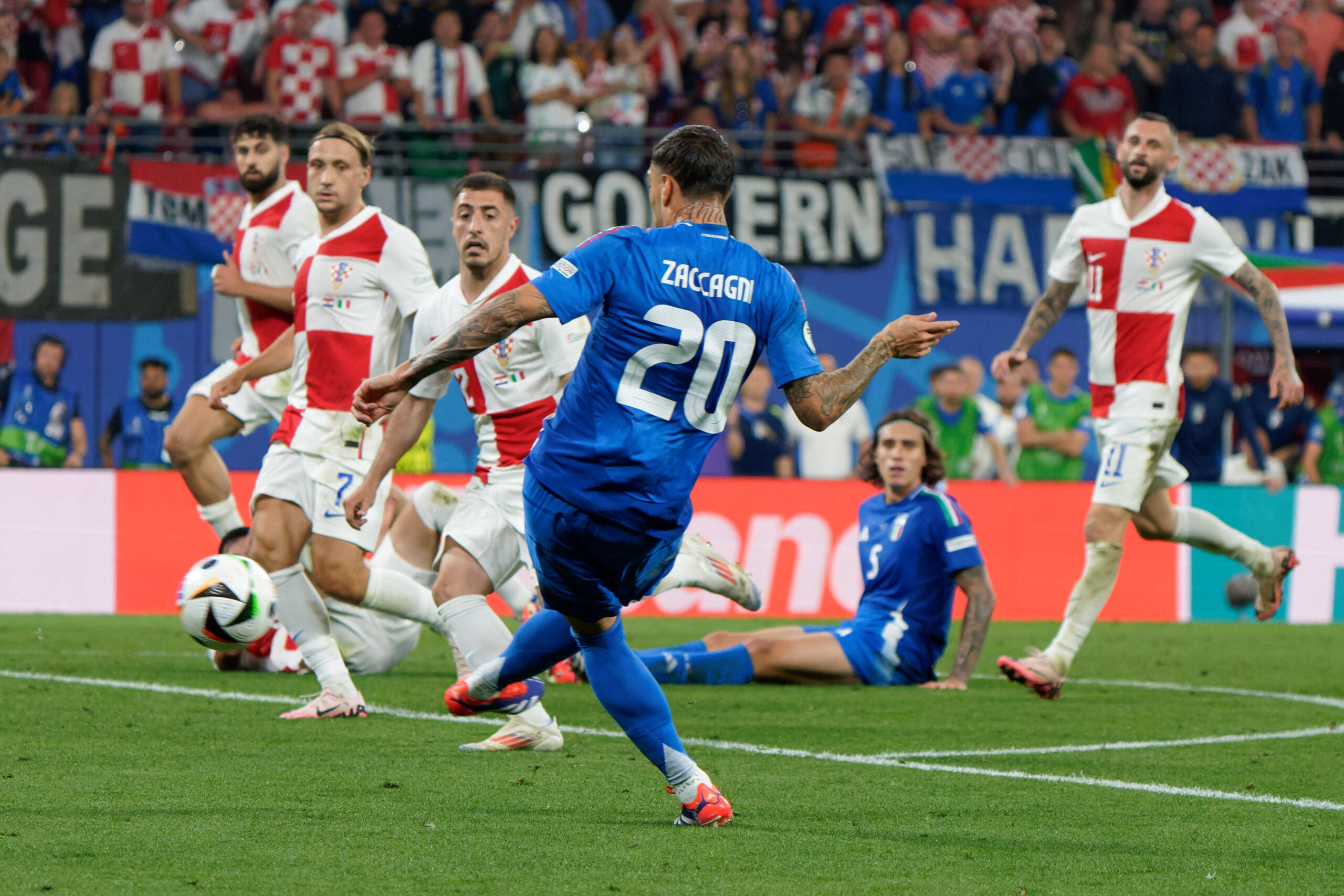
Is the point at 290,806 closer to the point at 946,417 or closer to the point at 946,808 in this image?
the point at 946,808

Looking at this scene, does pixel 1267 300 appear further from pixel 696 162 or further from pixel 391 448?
pixel 696 162

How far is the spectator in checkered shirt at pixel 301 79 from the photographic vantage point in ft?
53.3

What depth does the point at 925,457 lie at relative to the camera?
858 centimetres

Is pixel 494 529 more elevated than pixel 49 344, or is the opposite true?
pixel 49 344

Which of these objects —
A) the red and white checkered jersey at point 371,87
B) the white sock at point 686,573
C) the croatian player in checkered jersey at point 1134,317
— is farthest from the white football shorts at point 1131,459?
the red and white checkered jersey at point 371,87

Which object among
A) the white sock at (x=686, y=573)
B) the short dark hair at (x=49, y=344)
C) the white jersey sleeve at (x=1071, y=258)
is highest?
the white jersey sleeve at (x=1071, y=258)

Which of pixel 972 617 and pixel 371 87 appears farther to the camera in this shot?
pixel 371 87

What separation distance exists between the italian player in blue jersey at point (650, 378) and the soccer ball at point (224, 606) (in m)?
1.48

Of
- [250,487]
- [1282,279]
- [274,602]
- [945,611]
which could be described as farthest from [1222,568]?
[274,602]

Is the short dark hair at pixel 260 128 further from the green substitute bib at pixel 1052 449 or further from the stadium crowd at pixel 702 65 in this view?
the green substitute bib at pixel 1052 449

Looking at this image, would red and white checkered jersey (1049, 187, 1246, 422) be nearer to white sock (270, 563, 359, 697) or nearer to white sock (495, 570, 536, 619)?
white sock (495, 570, 536, 619)

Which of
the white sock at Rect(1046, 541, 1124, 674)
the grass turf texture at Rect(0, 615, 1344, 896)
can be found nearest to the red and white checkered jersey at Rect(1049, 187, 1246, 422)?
the white sock at Rect(1046, 541, 1124, 674)

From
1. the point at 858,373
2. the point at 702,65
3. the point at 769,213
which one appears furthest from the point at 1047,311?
the point at 702,65

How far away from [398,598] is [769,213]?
1038 centimetres
